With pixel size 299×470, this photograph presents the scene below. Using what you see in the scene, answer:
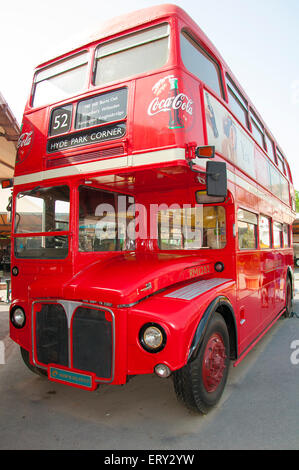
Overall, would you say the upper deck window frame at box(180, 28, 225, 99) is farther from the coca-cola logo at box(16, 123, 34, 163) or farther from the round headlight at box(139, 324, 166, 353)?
the round headlight at box(139, 324, 166, 353)

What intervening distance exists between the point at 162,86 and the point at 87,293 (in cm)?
211

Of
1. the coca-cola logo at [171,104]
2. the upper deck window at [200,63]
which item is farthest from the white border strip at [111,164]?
the upper deck window at [200,63]

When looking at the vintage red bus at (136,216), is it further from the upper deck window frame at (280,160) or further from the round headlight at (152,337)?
the upper deck window frame at (280,160)

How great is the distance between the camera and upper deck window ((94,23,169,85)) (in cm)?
338

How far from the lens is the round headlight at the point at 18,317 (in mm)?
3607

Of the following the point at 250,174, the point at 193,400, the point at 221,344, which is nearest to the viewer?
the point at 193,400

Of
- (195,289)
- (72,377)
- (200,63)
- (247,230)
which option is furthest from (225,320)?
(200,63)

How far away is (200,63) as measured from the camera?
3.71 metres

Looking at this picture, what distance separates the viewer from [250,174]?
505cm

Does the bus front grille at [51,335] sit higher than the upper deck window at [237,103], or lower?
lower

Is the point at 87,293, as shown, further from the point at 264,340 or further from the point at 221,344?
the point at 264,340

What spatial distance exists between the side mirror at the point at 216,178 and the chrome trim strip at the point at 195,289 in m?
0.97

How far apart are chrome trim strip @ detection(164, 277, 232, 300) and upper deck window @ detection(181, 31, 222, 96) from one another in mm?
2254

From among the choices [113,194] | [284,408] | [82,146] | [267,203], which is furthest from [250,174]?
[284,408]
